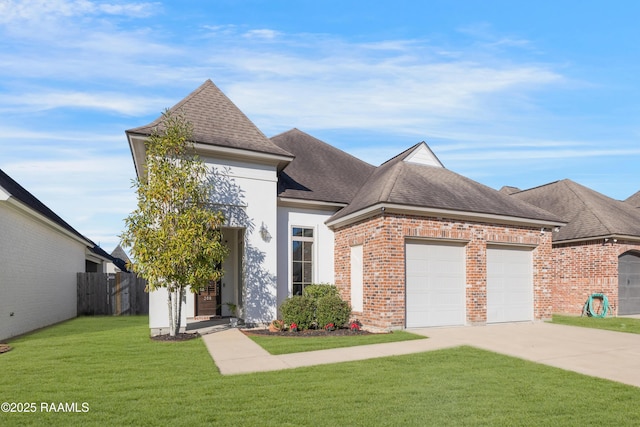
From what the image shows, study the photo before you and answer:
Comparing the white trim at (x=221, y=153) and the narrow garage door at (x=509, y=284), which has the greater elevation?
the white trim at (x=221, y=153)

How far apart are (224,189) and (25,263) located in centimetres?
672

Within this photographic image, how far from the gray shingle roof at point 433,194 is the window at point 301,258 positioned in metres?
1.15

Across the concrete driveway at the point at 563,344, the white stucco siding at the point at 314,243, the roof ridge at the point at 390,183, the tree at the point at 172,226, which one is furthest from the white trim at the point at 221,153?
the concrete driveway at the point at 563,344

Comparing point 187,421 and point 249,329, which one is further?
point 249,329

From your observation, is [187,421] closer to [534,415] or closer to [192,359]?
[192,359]

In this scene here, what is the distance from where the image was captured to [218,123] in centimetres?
1345

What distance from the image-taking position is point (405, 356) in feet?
27.8

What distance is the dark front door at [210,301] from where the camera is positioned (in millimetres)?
15695

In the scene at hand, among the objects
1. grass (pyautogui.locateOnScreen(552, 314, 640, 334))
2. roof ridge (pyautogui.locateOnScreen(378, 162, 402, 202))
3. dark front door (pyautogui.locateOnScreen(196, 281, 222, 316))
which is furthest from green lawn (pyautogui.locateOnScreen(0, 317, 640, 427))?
grass (pyautogui.locateOnScreen(552, 314, 640, 334))

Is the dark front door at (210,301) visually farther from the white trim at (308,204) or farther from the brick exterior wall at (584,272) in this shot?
the brick exterior wall at (584,272)

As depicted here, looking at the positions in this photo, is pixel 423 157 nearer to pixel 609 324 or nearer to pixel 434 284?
pixel 434 284

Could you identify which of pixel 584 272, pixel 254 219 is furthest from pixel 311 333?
pixel 584 272

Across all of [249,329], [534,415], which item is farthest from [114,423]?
[249,329]

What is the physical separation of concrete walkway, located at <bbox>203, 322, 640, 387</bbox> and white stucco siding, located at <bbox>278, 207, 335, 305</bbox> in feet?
8.45
